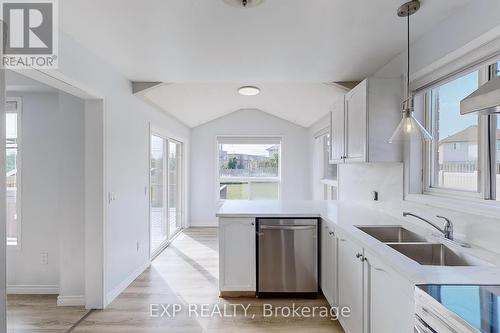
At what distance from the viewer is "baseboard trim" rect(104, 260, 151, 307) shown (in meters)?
2.80

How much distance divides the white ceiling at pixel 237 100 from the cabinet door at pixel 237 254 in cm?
197

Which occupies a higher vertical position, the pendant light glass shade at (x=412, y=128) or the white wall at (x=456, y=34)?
the white wall at (x=456, y=34)

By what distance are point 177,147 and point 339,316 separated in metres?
4.41

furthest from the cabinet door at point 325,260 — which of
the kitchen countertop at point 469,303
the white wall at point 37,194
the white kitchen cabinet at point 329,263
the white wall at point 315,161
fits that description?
the white wall at point 37,194

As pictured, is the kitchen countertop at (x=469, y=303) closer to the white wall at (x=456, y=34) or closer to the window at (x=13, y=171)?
the white wall at (x=456, y=34)

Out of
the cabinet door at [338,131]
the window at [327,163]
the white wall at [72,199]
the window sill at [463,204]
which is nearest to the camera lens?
the window sill at [463,204]

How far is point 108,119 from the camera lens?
9.18ft

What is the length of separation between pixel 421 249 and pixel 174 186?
4575mm

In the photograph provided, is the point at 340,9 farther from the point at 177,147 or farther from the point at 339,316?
the point at 177,147

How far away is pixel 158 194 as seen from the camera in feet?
15.2

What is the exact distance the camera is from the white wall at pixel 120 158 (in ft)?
7.76

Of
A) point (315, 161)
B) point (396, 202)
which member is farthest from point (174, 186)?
point (396, 202)

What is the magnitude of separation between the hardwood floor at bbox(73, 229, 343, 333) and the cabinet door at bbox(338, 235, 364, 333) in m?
0.39

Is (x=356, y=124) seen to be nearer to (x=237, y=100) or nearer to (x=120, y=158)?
(x=120, y=158)
